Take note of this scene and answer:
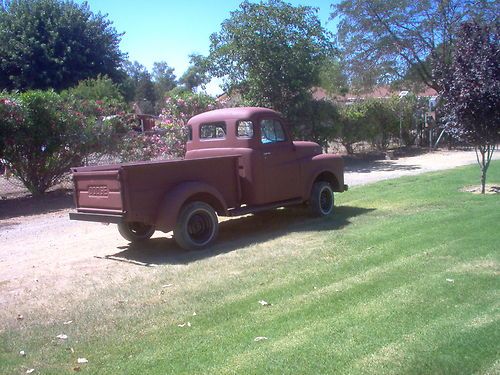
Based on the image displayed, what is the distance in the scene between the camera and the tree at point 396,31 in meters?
25.0

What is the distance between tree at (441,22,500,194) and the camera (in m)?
11.4

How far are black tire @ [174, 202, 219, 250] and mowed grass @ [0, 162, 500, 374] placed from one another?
0.72 feet

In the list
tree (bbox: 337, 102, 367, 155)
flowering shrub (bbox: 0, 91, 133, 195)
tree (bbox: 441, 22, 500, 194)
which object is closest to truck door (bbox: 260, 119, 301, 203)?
tree (bbox: 441, 22, 500, 194)

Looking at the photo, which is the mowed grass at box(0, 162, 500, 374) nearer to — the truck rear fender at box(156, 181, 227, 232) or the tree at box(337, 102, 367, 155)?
the truck rear fender at box(156, 181, 227, 232)

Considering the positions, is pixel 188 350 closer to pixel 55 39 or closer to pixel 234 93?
pixel 234 93

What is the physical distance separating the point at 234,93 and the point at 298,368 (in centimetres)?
1749

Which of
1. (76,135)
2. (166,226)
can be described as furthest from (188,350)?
(76,135)

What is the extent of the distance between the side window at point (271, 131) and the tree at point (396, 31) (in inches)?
678

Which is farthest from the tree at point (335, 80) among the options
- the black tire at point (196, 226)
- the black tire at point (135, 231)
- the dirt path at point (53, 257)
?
the black tire at point (196, 226)

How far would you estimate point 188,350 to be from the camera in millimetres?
4523

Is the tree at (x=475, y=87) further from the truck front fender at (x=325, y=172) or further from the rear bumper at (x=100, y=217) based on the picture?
the rear bumper at (x=100, y=217)

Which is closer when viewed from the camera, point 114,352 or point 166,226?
point 114,352

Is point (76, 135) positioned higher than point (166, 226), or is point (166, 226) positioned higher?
point (76, 135)

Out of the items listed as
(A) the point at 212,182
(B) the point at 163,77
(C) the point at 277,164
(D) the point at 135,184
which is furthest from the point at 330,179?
(B) the point at 163,77
